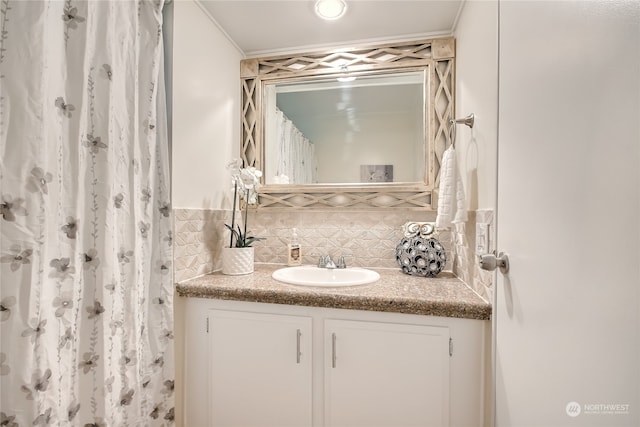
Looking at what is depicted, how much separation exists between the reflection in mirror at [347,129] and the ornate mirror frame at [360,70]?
0.04m

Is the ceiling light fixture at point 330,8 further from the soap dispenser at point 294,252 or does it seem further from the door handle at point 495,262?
the door handle at point 495,262

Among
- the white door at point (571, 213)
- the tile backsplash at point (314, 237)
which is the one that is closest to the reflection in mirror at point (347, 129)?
the tile backsplash at point (314, 237)

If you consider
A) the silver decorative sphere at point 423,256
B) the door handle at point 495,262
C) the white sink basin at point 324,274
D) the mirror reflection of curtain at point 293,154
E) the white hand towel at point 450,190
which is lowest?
the white sink basin at point 324,274

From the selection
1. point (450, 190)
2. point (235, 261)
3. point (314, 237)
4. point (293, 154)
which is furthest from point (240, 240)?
point (450, 190)

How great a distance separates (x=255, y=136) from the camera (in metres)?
1.74

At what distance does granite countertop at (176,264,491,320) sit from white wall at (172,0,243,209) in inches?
15.7

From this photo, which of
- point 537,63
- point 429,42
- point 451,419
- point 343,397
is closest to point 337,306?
point 343,397

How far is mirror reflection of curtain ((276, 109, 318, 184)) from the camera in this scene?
167 centimetres

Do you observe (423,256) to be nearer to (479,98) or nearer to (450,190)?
(450,190)

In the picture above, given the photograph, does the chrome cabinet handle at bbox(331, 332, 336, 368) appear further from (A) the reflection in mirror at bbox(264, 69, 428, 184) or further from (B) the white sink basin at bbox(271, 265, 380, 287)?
(A) the reflection in mirror at bbox(264, 69, 428, 184)

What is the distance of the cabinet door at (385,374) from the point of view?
1.01 metres

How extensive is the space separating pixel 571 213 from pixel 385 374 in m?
0.83

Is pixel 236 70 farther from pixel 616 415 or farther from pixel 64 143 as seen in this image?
pixel 616 415

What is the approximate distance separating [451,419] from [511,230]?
73 centimetres
